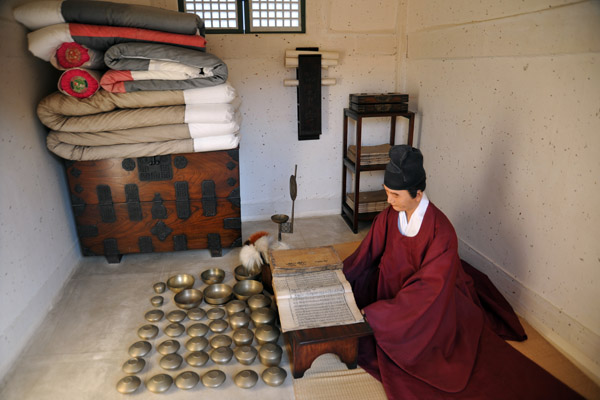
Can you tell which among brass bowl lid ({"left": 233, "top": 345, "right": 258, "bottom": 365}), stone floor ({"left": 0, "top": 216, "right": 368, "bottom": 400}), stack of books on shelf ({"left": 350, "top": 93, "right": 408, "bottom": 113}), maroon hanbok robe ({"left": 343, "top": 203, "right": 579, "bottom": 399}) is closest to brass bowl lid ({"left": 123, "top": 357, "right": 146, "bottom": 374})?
stone floor ({"left": 0, "top": 216, "right": 368, "bottom": 400})

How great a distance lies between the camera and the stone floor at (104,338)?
2.13m

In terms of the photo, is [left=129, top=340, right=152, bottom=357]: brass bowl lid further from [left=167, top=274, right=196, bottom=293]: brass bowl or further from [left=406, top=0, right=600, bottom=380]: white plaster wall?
[left=406, top=0, right=600, bottom=380]: white plaster wall

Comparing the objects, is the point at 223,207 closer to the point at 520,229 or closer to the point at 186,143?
the point at 186,143

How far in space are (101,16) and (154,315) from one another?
1909 millimetres

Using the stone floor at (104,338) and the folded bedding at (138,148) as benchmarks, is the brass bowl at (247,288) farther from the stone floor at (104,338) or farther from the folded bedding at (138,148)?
the folded bedding at (138,148)

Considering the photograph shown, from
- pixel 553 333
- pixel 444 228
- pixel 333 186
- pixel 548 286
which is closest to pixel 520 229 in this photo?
pixel 548 286

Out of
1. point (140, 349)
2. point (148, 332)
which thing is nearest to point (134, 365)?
point (140, 349)

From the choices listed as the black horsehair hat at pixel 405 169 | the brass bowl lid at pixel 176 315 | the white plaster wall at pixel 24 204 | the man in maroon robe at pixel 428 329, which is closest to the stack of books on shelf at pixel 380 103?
the man in maroon robe at pixel 428 329

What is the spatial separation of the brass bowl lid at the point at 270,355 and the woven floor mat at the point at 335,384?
6.0 inches

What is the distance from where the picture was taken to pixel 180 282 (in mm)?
3035

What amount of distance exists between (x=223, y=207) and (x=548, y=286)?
88.4 inches

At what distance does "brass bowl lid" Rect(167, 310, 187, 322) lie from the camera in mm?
2635

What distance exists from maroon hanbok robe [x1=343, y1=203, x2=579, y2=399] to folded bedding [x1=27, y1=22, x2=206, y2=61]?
1952 millimetres

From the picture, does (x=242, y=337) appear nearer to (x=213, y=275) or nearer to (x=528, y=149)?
(x=213, y=275)
